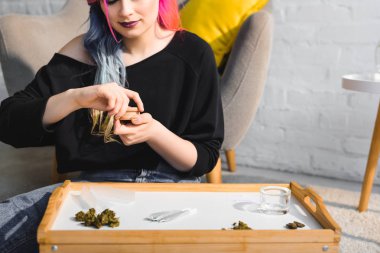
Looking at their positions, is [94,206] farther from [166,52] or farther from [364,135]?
[364,135]

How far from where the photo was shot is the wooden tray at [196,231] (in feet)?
2.04

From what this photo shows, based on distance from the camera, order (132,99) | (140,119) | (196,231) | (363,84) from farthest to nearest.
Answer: (363,84) < (132,99) < (140,119) < (196,231)

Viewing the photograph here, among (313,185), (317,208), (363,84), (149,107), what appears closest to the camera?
(317,208)

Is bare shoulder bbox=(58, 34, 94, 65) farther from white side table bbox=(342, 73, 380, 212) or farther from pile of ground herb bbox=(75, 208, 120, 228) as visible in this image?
white side table bbox=(342, 73, 380, 212)

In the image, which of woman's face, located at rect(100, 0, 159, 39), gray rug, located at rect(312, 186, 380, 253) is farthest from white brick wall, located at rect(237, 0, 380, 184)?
woman's face, located at rect(100, 0, 159, 39)

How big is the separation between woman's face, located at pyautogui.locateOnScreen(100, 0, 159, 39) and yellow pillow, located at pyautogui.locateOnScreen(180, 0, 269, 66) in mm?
583

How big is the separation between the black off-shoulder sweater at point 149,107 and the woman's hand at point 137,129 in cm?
16

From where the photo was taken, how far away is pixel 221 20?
5.24 ft

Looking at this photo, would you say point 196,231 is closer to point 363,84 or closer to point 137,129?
point 137,129

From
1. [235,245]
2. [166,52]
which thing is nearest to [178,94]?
[166,52]

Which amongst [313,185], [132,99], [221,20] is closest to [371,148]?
[313,185]

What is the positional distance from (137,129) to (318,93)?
1.34m

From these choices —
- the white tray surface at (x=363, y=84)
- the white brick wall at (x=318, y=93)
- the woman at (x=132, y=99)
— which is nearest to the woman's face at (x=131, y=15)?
the woman at (x=132, y=99)

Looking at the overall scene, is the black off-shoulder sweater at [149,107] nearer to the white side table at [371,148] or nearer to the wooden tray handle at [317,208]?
the wooden tray handle at [317,208]
